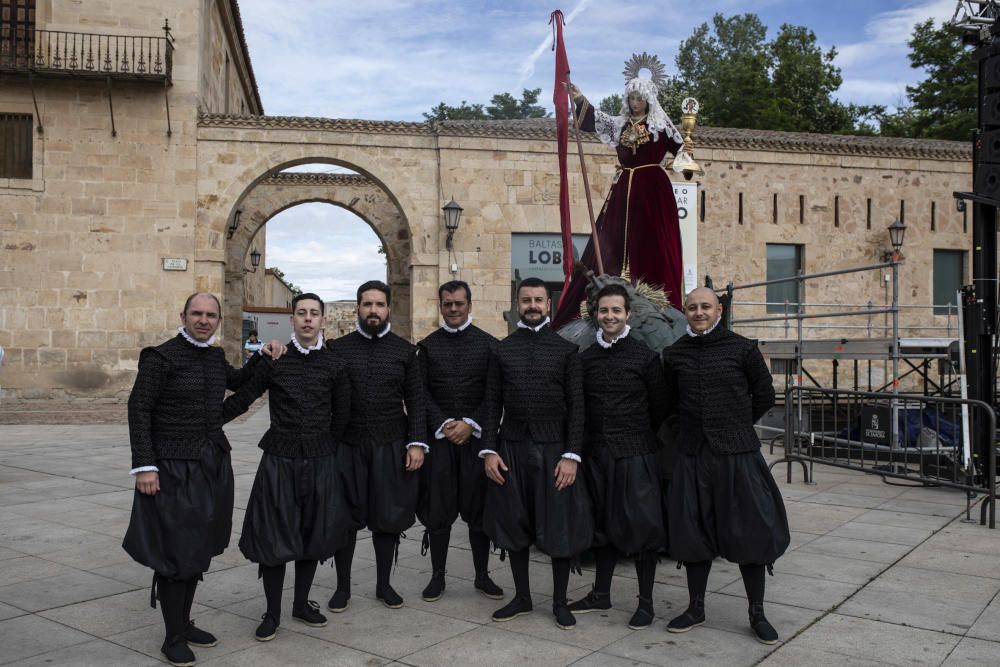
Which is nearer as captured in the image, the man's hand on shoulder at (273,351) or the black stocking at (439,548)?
the man's hand on shoulder at (273,351)

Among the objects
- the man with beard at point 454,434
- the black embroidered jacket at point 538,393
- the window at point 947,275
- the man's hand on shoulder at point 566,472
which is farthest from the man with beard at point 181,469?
the window at point 947,275

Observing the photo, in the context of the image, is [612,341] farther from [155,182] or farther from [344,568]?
[155,182]

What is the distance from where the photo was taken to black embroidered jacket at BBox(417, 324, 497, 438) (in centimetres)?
486

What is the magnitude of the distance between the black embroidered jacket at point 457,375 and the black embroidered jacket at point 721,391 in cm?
111

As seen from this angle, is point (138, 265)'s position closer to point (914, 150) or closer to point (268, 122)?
point (268, 122)

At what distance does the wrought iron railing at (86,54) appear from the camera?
1688 centimetres

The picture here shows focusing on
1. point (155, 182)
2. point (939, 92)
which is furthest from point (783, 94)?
point (155, 182)

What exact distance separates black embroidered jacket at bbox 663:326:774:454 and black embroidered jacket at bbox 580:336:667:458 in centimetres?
14

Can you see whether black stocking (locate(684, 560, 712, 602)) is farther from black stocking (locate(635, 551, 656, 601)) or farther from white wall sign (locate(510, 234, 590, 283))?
white wall sign (locate(510, 234, 590, 283))

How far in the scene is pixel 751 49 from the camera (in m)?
56.8

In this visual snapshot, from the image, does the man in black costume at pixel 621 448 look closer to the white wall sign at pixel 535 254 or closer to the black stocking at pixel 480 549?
the black stocking at pixel 480 549

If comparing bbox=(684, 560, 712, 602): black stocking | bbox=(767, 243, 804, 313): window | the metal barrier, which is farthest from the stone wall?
bbox=(684, 560, 712, 602): black stocking

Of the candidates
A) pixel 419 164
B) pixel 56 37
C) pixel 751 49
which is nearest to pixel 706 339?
pixel 419 164

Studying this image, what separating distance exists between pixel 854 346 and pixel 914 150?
1275cm
